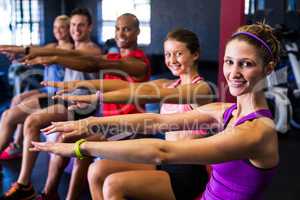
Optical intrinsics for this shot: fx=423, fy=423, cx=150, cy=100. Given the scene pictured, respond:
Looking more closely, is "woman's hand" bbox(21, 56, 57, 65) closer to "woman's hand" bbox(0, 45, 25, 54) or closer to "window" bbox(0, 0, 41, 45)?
"woman's hand" bbox(0, 45, 25, 54)

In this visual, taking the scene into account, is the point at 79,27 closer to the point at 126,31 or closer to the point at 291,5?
the point at 126,31

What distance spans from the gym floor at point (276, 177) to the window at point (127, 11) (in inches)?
155

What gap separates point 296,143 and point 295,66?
1058mm

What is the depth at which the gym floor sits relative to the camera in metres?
2.88

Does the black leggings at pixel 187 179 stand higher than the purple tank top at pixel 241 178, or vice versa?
the purple tank top at pixel 241 178

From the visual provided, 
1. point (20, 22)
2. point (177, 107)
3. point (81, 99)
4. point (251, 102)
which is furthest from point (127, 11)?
point (251, 102)

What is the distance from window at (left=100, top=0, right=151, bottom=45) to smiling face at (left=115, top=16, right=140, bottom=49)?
4.46 m

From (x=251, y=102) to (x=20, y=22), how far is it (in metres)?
5.64

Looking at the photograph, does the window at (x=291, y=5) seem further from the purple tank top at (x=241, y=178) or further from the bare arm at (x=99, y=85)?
the purple tank top at (x=241, y=178)

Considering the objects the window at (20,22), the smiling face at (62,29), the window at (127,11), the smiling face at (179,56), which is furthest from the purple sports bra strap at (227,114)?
the window at (127,11)

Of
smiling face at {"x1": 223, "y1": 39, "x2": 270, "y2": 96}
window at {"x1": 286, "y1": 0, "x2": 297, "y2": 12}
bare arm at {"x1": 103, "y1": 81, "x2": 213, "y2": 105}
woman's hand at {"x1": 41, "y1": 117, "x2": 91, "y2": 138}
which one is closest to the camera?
smiling face at {"x1": 223, "y1": 39, "x2": 270, "y2": 96}

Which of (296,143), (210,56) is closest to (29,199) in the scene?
(296,143)

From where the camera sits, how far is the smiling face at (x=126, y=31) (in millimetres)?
2574

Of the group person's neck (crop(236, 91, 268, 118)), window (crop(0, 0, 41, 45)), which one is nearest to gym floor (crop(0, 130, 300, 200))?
person's neck (crop(236, 91, 268, 118))
